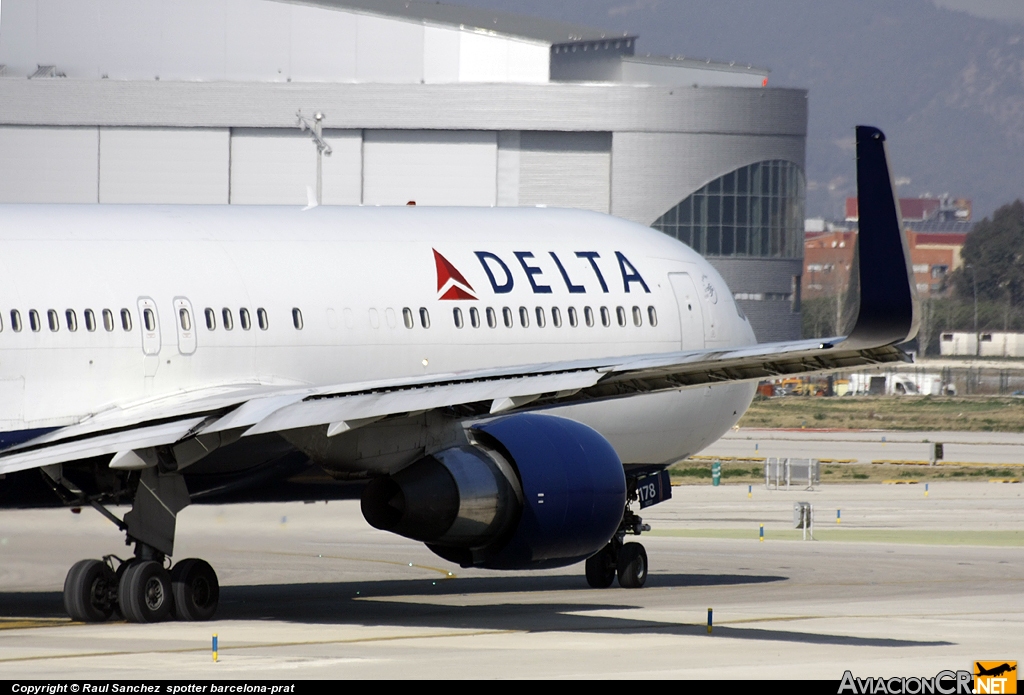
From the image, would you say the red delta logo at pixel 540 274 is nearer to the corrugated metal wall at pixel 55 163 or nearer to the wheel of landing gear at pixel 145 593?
the wheel of landing gear at pixel 145 593

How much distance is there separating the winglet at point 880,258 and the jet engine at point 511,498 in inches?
192

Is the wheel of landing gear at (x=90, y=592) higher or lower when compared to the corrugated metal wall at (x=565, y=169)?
lower

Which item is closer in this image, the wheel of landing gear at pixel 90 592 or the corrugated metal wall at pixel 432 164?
the wheel of landing gear at pixel 90 592

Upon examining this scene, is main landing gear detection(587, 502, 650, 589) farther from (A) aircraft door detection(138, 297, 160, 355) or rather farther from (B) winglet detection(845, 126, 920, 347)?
(B) winglet detection(845, 126, 920, 347)

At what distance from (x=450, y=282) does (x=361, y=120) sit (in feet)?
253

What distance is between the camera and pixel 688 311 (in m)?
27.9

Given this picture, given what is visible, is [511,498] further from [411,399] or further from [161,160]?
[161,160]

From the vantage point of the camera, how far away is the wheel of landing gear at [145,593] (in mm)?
21328

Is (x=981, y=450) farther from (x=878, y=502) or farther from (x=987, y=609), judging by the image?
(x=987, y=609)

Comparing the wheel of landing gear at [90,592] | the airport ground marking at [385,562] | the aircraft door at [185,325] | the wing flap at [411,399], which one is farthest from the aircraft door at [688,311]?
the wheel of landing gear at [90,592]

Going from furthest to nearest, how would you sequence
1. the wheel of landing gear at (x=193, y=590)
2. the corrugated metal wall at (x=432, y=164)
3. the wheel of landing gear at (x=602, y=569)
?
the corrugated metal wall at (x=432, y=164), the wheel of landing gear at (x=602, y=569), the wheel of landing gear at (x=193, y=590)

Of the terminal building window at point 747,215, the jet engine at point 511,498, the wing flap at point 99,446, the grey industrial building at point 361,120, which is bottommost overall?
the jet engine at point 511,498

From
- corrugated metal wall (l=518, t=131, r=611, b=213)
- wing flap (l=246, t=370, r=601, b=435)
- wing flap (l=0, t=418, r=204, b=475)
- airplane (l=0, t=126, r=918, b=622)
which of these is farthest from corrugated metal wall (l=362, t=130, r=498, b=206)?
wing flap (l=246, t=370, r=601, b=435)

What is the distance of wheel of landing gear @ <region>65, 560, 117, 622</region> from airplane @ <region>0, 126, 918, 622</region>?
0.03 m
